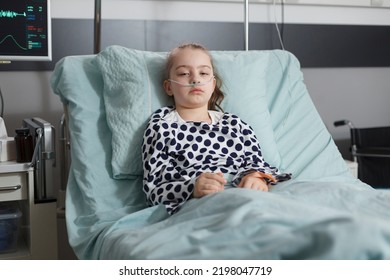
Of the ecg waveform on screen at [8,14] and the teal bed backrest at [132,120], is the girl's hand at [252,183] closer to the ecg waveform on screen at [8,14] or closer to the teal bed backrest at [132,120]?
the teal bed backrest at [132,120]

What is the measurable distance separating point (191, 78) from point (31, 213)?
74cm

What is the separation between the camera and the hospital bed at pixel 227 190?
108 centimetres

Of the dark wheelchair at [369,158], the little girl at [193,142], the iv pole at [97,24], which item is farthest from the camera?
the dark wheelchair at [369,158]

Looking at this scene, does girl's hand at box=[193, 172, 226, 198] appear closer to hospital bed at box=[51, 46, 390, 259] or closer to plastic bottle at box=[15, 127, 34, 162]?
hospital bed at box=[51, 46, 390, 259]

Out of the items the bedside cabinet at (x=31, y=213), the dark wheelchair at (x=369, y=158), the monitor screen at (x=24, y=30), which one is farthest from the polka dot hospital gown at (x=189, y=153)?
the dark wheelchair at (x=369, y=158)

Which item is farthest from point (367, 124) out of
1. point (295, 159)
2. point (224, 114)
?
point (224, 114)

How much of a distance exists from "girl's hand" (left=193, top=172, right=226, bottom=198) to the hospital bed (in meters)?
0.08

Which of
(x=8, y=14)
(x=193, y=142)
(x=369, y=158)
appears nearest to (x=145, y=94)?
(x=193, y=142)

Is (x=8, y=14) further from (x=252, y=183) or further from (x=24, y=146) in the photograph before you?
(x=252, y=183)

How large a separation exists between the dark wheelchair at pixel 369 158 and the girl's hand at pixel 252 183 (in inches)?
47.4

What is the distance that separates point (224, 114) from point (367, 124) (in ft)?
5.28

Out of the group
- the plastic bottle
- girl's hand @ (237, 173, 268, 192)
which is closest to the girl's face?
girl's hand @ (237, 173, 268, 192)

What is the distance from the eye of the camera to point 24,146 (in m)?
1.97
